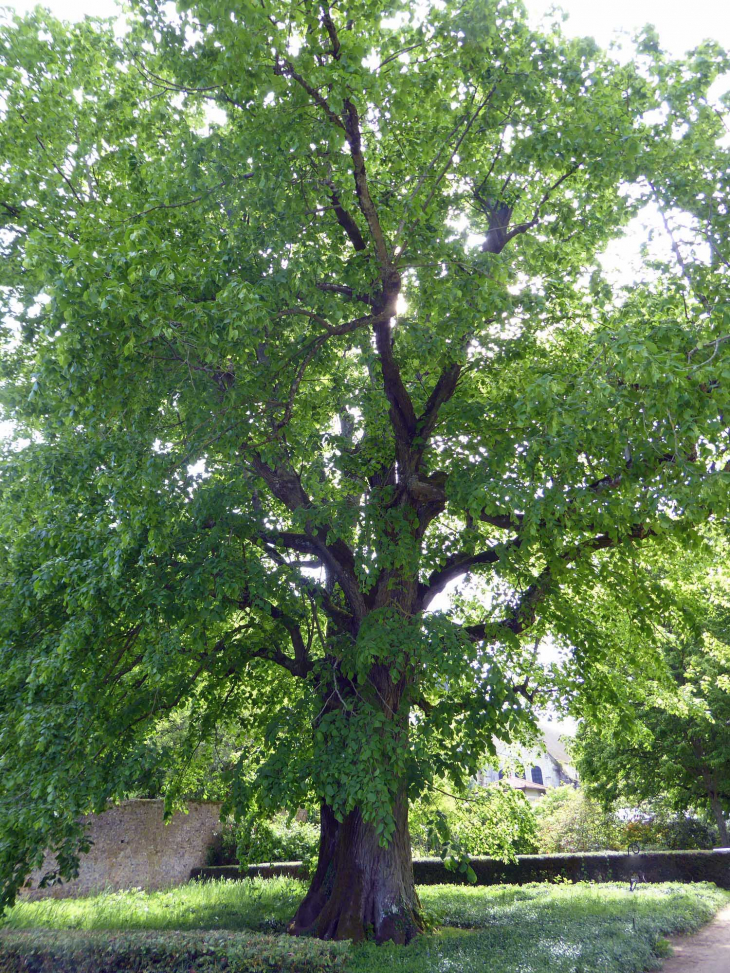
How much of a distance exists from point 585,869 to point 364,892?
462 inches

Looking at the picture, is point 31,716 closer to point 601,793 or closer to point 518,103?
point 518,103

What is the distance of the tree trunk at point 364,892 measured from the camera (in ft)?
28.9

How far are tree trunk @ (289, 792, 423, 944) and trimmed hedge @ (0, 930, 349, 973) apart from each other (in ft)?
5.80

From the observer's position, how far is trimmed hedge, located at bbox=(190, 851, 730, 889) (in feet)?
58.9

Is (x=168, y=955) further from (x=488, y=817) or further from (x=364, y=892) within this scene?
(x=488, y=817)

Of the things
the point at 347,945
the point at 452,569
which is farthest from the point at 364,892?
the point at 452,569

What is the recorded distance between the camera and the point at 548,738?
58.1 metres

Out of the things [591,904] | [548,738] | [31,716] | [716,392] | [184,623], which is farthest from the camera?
[548,738]

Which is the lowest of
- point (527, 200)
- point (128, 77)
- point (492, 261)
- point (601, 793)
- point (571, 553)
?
point (601, 793)

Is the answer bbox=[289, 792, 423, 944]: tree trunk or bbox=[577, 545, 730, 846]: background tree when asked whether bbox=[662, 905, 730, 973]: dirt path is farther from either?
bbox=[577, 545, 730, 846]: background tree

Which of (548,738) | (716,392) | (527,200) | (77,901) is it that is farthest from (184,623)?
(548,738)

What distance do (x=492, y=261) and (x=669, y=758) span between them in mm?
21001

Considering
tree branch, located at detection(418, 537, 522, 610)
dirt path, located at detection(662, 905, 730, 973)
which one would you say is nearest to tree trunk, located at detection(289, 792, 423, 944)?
tree branch, located at detection(418, 537, 522, 610)

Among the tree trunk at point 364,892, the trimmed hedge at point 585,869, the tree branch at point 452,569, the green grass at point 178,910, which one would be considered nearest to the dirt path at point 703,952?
the tree trunk at point 364,892
